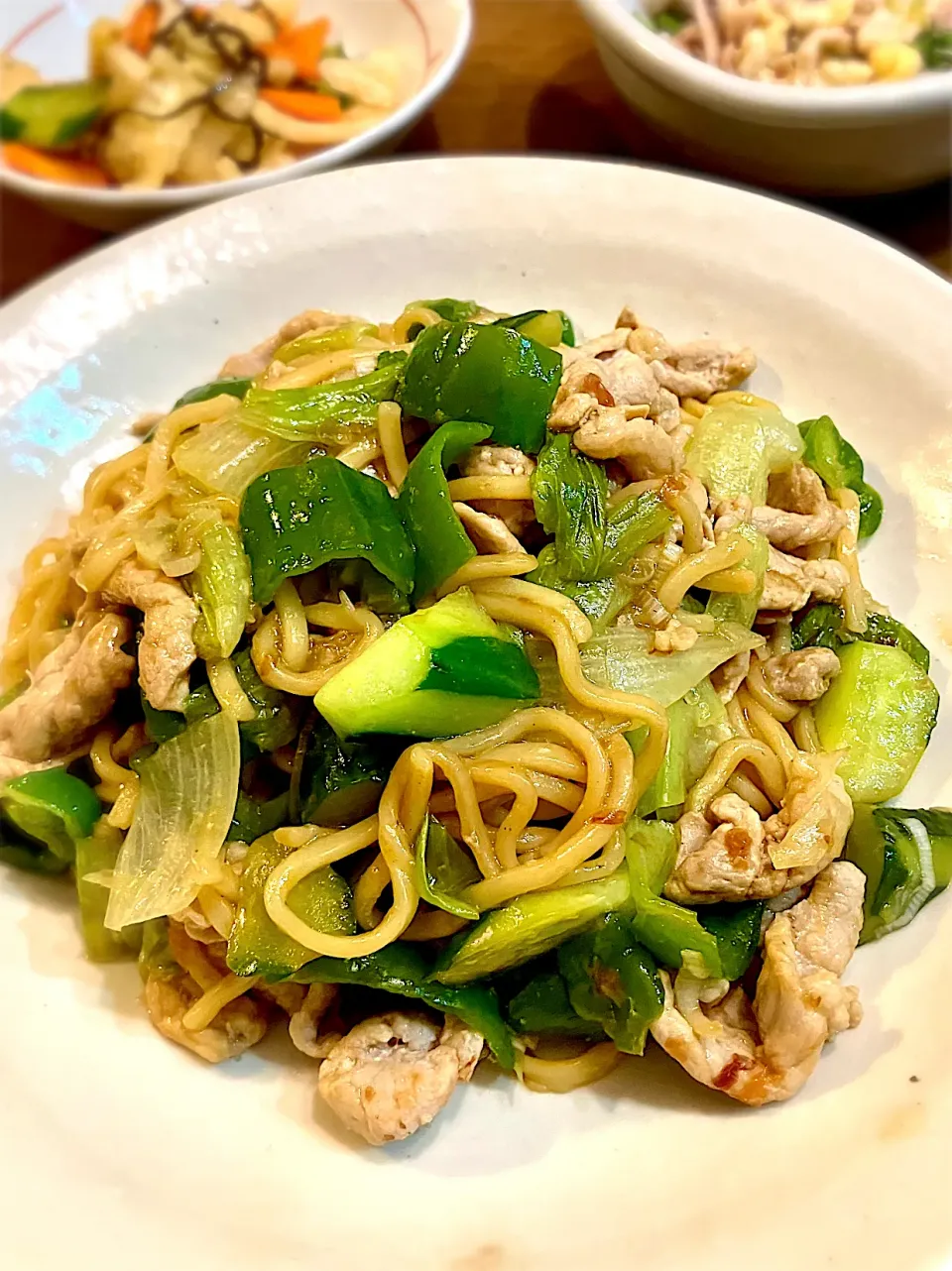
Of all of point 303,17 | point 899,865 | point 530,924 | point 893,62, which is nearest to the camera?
point 530,924

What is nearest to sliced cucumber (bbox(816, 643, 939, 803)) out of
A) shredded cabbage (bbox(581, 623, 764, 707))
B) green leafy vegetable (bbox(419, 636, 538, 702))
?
shredded cabbage (bbox(581, 623, 764, 707))

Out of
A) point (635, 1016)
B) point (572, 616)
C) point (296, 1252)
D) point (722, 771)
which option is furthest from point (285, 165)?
point (296, 1252)

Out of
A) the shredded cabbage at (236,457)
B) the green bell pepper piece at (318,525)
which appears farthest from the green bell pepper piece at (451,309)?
the green bell pepper piece at (318,525)

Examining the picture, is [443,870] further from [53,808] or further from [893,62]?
[893,62]

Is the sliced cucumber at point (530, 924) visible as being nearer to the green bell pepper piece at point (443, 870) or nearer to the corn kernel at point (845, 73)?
the green bell pepper piece at point (443, 870)

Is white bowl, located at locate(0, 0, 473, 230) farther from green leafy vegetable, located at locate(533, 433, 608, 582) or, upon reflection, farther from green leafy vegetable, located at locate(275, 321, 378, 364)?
green leafy vegetable, located at locate(533, 433, 608, 582)

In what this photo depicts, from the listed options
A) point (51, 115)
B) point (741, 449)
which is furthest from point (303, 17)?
point (741, 449)
